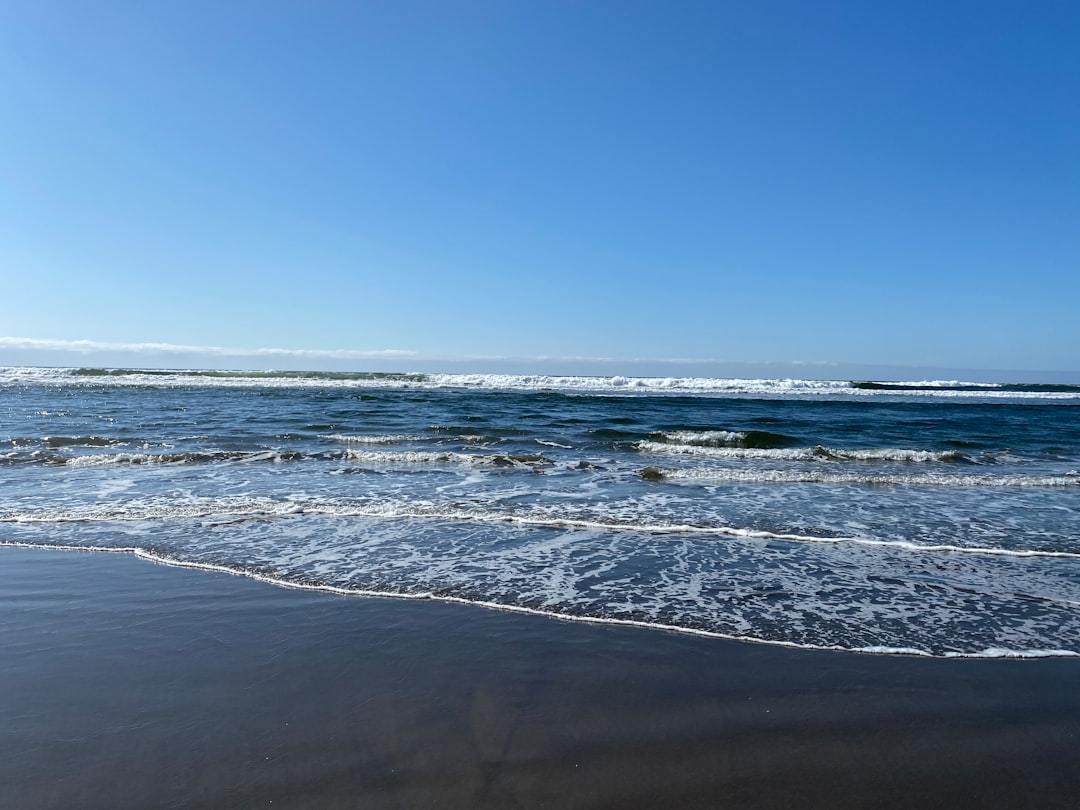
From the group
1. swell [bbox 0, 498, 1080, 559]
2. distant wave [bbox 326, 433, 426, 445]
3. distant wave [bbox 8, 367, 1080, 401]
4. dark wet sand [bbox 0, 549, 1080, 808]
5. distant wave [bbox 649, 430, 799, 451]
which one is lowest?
swell [bbox 0, 498, 1080, 559]

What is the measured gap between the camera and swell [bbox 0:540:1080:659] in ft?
14.4

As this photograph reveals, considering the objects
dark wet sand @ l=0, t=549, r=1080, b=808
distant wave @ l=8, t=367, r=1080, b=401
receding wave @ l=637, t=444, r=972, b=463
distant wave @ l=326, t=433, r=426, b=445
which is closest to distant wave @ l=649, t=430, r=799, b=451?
receding wave @ l=637, t=444, r=972, b=463

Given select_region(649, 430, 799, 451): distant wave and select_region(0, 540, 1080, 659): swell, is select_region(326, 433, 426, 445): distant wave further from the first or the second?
select_region(0, 540, 1080, 659): swell

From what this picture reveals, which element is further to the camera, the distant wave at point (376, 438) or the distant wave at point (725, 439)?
the distant wave at point (725, 439)

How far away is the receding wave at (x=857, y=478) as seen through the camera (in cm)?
1219

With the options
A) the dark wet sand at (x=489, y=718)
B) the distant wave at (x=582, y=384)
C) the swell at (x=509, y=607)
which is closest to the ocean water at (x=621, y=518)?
the swell at (x=509, y=607)

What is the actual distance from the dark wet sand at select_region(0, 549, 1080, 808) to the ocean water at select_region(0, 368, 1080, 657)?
659mm

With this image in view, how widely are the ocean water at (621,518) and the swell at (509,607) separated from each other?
0.10 feet

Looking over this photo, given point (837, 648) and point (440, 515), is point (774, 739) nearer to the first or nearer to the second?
point (837, 648)

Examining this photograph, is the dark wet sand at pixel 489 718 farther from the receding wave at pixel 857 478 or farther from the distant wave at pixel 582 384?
the distant wave at pixel 582 384

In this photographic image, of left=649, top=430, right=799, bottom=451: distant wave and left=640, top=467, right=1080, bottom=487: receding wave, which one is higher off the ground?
left=649, top=430, right=799, bottom=451: distant wave

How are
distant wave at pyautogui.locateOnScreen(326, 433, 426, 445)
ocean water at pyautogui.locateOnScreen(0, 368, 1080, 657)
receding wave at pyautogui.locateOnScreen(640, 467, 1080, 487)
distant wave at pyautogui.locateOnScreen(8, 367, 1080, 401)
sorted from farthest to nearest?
distant wave at pyautogui.locateOnScreen(8, 367, 1080, 401)
distant wave at pyautogui.locateOnScreen(326, 433, 426, 445)
receding wave at pyautogui.locateOnScreen(640, 467, 1080, 487)
ocean water at pyautogui.locateOnScreen(0, 368, 1080, 657)

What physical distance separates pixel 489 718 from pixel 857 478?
11405mm

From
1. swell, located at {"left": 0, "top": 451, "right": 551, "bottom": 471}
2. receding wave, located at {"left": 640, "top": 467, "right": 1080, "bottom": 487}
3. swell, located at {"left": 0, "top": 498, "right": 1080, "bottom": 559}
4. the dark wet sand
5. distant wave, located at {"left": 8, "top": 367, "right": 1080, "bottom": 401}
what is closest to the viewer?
the dark wet sand
